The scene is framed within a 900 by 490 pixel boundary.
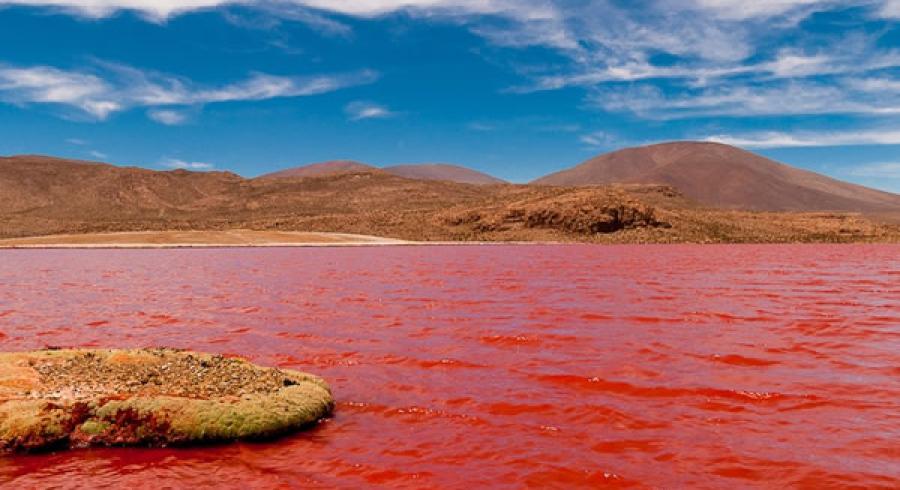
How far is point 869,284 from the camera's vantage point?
1029 inches

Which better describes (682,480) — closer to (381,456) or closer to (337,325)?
(381,456)

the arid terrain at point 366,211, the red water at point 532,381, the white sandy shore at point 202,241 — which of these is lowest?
the red water at point 532,381

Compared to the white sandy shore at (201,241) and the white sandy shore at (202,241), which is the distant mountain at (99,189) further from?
the white sandy shore at (202,241)

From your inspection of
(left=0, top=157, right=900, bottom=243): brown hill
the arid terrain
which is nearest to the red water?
the arid terrain

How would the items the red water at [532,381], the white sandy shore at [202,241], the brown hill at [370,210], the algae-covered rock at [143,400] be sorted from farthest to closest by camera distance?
the brown hill at [370,210] < the white sandy shore at [202,241] < the algae-covered rock at [143,400] < the red water at [532,381]

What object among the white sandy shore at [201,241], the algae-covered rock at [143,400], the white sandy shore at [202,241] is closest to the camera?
the algae-covered rock at [143,400]

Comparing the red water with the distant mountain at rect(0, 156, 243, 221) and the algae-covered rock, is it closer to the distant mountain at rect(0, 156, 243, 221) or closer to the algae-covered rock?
the algae-covered rock

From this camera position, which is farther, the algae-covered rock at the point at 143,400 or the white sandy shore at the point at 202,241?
the white sandy shore at the point at 202,241

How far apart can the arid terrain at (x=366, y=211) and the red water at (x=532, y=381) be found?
6036cm

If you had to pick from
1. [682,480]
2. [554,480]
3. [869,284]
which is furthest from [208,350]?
[869,284]

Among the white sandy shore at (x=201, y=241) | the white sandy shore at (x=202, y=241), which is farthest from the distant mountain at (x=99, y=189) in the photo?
the white sandy shore at (x=202, y=241)

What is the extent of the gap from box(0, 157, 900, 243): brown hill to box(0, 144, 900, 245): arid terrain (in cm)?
25

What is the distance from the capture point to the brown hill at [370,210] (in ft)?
298

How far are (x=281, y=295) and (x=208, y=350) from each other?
9.82m
